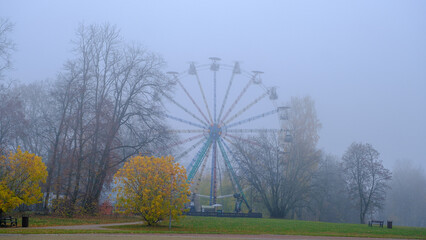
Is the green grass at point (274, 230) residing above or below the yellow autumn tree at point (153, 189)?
below

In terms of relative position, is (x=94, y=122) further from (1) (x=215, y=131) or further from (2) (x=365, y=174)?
(2) (x=365, y=174)

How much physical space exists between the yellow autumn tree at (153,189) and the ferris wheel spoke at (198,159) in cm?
1647

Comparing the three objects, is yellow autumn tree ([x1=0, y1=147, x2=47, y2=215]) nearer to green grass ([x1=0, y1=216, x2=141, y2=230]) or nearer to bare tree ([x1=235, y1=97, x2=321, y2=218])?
green grass ([x1=0, y1=216, x2=141, y2=230])

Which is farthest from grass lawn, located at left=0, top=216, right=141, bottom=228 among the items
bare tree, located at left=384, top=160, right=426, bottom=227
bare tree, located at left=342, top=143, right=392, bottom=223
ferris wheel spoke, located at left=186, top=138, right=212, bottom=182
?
bare tree, located at left=384, top=160, right=426, bottom=227

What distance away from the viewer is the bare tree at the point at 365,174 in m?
51.5

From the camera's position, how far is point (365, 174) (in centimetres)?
5225

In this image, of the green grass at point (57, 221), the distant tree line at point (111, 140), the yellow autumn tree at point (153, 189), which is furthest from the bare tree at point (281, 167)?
the yellow autumn tree at point (153, 189)

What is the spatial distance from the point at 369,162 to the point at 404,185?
3544cm

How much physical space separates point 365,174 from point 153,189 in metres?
32.4

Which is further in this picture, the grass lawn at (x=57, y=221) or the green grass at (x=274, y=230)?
the grass lawn at (x=57, y=221)

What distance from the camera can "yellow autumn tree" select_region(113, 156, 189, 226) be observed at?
26.9 meters

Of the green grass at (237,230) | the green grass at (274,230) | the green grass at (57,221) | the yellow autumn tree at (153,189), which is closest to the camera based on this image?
the green grass at (237,230)

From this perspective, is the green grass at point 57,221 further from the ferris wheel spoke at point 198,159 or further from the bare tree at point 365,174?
the bare tree at point 365,174

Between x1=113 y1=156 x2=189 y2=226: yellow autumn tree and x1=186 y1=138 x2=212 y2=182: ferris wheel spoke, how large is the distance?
54.1 feet
